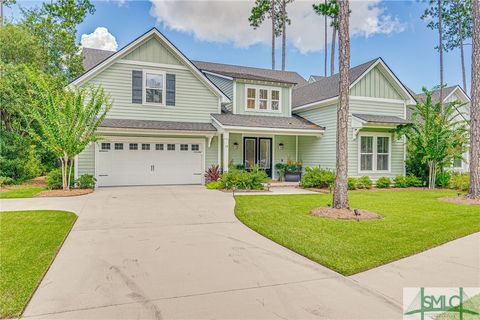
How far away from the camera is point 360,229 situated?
249 inches

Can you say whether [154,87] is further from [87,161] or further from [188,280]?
[188,280]

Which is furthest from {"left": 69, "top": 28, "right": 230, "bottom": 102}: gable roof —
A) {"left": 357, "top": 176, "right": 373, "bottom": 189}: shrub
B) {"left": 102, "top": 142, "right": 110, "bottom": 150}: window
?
{"left": 357, "top": 176, "right": 373, "bottom": 189}: shrub

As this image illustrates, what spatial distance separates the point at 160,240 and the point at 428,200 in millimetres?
9372

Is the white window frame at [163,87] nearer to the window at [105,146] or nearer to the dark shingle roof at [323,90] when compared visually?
the window at [105,146]

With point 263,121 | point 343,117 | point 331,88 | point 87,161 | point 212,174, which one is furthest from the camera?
point 331,88

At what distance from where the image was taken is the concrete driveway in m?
3.11

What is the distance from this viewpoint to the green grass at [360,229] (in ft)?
15.7

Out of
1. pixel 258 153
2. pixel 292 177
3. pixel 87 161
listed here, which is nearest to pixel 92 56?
pixel 87 161

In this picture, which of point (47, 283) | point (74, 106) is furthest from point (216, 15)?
point (47, 283)

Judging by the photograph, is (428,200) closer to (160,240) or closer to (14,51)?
(160,240)

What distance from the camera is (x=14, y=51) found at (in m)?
16.4

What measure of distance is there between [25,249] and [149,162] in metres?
9.52

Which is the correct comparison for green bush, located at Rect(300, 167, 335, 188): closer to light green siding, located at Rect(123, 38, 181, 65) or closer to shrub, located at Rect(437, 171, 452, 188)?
shrub, located at Rect(437, 171, 452, 188)
